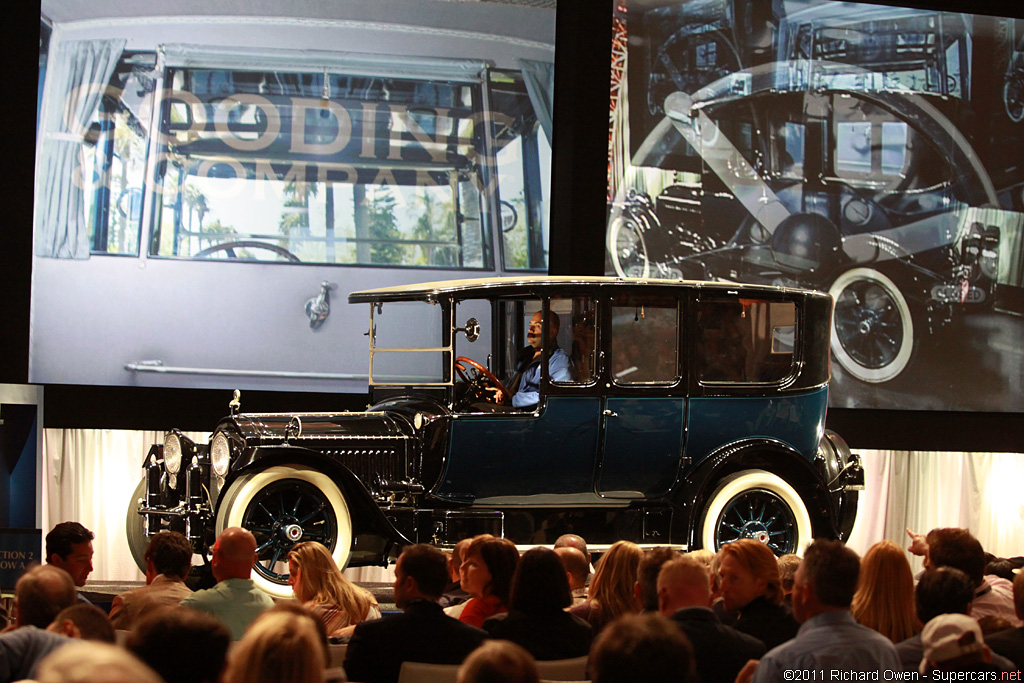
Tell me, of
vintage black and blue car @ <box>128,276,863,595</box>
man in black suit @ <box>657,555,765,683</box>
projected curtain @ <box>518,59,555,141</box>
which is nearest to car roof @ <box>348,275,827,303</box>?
vintage black and blue car @ <box>128,276,863,595</box>

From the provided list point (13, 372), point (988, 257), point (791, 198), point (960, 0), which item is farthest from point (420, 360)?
point (960, 0)

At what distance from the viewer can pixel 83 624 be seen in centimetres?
276

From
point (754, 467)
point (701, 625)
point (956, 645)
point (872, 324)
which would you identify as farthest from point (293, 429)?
point (872, 324)

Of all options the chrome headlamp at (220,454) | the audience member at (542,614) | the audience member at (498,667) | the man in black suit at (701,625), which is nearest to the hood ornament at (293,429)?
the chrome headlamp at (220,454)

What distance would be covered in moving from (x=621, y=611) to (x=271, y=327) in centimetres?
439

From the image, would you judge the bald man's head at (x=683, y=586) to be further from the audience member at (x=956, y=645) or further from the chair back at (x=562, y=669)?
the audience member at (x=956, y=645)

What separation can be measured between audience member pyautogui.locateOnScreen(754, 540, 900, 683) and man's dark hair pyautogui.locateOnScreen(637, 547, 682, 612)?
654 millimetres

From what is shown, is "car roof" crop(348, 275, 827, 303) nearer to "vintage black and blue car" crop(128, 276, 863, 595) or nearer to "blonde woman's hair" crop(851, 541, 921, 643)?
"vintage black and blue car" crop(128, 276, 863, 595)

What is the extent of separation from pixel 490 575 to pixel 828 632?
1.34 meters

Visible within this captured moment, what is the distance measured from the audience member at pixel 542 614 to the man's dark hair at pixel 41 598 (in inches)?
47.8

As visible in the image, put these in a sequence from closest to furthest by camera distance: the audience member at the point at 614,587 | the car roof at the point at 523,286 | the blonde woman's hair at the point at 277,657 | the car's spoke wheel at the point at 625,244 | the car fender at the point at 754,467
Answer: the blonde woman's hair at the point at 277,657 < the audience member at the point at 614,587 < the car roof at the point at 523,286 < the car fender at the point at 754,467 < the car's spoke wheel at the point at 625,244

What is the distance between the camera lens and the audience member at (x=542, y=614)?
315 cm

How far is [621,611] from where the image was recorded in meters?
3.80

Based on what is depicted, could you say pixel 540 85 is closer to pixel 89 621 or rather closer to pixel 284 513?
pixel 284 513
